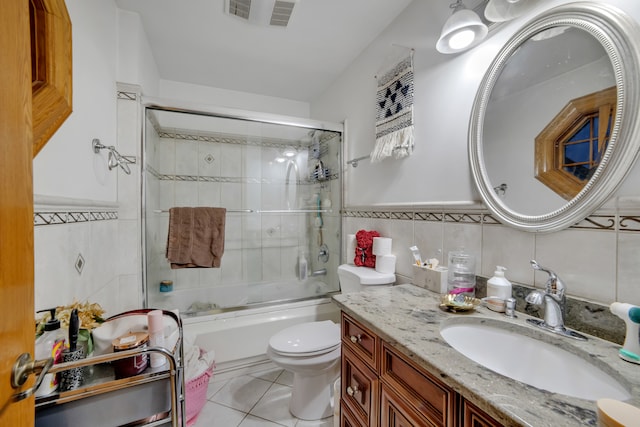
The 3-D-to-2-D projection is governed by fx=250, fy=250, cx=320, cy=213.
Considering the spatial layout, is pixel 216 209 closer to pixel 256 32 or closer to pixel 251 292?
pixel 251 292

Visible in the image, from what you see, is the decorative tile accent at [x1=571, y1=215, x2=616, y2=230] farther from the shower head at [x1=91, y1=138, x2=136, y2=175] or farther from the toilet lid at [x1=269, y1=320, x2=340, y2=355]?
the shower head at [x1=91, y1=138, x2=136, y2=175]

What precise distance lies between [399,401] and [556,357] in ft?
1.55

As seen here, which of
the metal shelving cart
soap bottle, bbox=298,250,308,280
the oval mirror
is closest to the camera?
the metal shelving cart

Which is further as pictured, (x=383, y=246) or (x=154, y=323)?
(x=383, y=246)

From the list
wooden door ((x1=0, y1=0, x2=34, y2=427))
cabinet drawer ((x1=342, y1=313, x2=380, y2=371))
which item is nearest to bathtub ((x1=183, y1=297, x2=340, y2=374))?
cabinet drawer ((x1=342, y1=313, x2=380, y2=371))

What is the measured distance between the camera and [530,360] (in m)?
0.77

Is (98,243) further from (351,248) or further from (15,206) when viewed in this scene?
(351,248)

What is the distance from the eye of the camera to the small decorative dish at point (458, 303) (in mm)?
930

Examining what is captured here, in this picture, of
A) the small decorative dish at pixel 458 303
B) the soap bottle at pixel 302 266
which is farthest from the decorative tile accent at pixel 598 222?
the soap bottle at pixel 302 266

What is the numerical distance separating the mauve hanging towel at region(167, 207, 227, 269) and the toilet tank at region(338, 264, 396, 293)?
981 mm

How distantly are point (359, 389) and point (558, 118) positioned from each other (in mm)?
1212

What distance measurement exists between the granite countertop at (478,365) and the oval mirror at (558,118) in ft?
1.20

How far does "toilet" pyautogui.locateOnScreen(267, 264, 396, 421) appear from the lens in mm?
1343

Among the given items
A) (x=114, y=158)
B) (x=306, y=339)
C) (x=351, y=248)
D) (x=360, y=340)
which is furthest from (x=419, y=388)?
(x=114, y=158)
